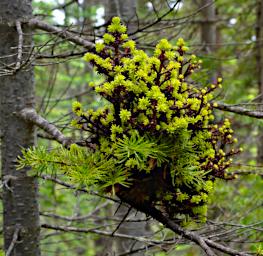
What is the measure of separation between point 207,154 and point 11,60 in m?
1.51

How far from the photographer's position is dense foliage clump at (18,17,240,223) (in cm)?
166

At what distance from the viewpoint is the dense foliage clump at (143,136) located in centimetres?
166

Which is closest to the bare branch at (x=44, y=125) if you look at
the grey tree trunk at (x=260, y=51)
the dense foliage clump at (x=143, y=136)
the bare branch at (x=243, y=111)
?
the dense foliage clump at (x=143, y=136)

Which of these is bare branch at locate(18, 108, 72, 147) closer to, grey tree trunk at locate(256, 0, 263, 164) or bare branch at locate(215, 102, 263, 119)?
bare branch at locate(215, 102, 263, 119)

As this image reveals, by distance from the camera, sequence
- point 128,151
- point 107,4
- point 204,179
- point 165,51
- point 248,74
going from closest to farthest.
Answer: point 128,151, point 165,51, point 204,179, point 107,4, point 248,74

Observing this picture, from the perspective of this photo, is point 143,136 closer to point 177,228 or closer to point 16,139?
point 177,228

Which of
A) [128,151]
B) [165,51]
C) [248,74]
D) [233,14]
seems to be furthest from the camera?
[233,14]

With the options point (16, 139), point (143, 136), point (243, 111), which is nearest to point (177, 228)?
point (143, 136)

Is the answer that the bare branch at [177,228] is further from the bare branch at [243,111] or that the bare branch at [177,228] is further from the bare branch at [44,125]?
the bare branch at [243,111]

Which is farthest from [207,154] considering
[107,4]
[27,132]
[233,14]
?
[233,14]

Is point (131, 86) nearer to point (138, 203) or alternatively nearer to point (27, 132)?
point (138, 203)

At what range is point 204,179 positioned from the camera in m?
1.90

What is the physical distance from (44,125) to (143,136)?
908mm

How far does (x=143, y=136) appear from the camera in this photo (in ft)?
5.45
